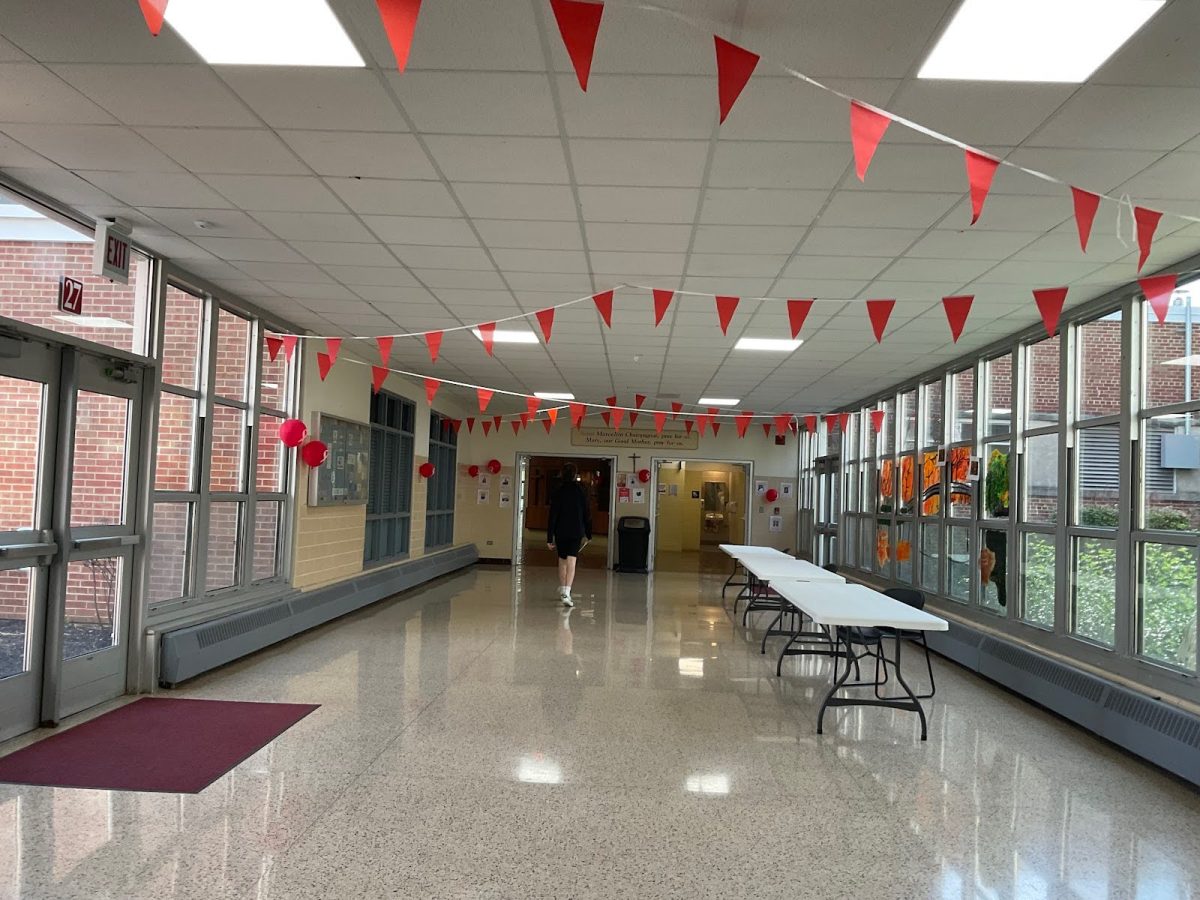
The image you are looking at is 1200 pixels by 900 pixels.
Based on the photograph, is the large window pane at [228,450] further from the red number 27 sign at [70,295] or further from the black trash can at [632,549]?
the black trash can at [632,549]

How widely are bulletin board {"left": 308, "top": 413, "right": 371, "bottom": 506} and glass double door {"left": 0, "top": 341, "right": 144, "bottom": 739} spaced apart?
2.69 meters

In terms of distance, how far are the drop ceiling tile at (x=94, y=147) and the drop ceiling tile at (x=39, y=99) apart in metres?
0.09

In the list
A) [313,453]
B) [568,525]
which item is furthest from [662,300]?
[568,525]

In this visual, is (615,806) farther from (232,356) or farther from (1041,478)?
(232,356)

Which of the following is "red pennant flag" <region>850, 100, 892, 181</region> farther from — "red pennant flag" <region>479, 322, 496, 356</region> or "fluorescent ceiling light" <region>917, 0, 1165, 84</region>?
"red pennant flag" <region>479, 322, 496, 356</region>

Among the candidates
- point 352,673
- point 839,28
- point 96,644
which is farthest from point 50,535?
point 839,28

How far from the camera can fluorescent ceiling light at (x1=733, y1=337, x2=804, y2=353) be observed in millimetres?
7285

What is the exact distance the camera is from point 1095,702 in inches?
189

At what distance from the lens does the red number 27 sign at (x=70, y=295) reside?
4.49 meters

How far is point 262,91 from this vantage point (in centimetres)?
303

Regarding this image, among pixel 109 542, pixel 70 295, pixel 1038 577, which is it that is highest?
pixel 70 295

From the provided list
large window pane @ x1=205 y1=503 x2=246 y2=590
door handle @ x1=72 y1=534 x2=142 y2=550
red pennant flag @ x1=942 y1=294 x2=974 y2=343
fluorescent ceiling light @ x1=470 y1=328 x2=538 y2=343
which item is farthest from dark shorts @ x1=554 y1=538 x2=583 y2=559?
red pennant flag @ x1=942 y1=294 x2=974 y2=343

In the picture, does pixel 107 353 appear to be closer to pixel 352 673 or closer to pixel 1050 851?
pixel 352 673

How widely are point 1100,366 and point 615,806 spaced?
4.26 metres
